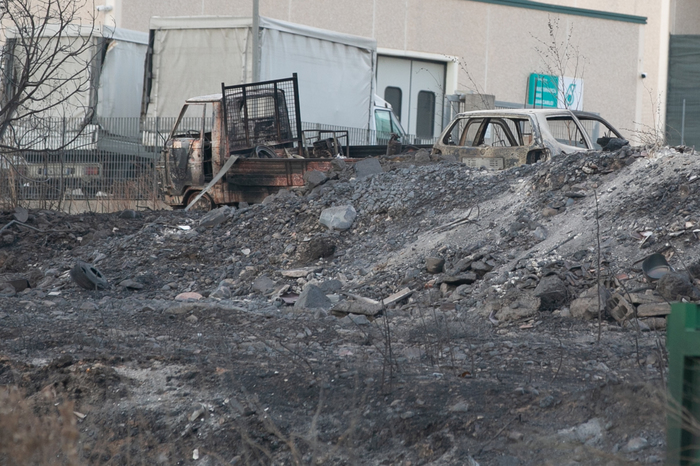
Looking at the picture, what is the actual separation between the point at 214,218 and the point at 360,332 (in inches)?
202

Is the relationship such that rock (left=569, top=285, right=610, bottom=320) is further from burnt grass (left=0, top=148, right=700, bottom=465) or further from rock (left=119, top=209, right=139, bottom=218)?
rock (left=119, top=209, right=139, bottom=218)

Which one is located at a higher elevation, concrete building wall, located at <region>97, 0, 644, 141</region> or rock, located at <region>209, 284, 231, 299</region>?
concrete building wall, located at <region>97, 0, 644, 141</region>

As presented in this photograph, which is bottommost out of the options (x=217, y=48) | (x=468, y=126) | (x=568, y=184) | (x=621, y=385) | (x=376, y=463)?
(x=376, y=463)

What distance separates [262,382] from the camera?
4.45 m

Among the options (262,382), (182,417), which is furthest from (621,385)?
(182,417)

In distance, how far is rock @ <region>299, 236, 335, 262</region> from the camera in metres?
9.31

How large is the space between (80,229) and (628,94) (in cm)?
2005

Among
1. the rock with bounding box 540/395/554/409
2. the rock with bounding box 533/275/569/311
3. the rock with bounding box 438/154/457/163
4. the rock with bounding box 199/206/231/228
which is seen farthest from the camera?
the rock with bounding box 438/154/457/163

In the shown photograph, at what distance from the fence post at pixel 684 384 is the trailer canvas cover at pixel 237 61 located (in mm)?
13525

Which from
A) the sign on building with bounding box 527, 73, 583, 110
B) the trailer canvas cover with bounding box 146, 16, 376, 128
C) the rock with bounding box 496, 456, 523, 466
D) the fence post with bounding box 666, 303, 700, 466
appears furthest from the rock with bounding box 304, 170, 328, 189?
the sign on building with bounding box 527, 73, 583, 110

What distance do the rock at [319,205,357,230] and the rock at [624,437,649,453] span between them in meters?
6.58

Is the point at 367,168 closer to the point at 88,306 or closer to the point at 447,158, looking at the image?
the point at 447,158

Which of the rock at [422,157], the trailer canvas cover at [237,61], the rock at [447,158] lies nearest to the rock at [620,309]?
the rock at [447,158]

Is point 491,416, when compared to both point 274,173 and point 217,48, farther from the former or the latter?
point 217,48
